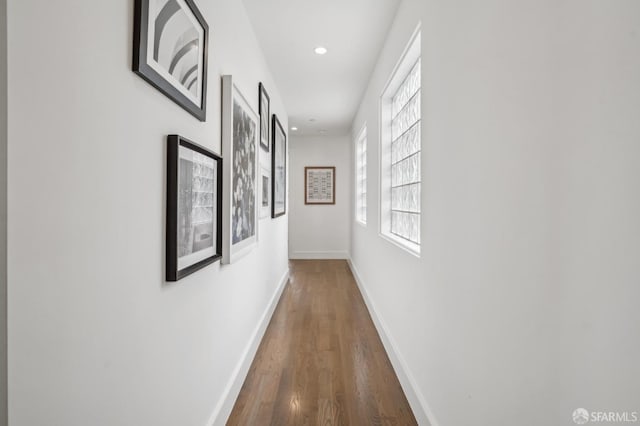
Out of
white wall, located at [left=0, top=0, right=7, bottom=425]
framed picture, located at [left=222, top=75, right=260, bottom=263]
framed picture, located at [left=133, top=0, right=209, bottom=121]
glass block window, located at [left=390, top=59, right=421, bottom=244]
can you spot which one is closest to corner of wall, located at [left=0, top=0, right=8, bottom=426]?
white wall, located at [left=0, top=0, right=7, bottom=425]

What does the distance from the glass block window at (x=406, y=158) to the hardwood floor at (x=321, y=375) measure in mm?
963

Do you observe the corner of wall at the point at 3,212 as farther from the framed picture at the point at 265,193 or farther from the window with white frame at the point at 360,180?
the window with white frame at the point at 360,180

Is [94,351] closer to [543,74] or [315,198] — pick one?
[543,74]

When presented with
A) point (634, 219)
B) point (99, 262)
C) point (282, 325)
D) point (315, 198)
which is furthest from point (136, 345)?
point (315, 198)

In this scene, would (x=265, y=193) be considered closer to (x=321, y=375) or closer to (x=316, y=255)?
(x=321, y=375)

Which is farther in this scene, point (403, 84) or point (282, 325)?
point (282, 325)

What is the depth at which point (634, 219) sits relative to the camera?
0.58 meters

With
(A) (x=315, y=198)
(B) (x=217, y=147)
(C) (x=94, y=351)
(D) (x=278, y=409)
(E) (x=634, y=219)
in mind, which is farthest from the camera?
(A) (x=315, y=198)

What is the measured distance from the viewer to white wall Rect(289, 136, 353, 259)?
7082 mm

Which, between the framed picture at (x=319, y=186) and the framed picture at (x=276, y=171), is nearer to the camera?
the framed picture at (x=276, y=171)

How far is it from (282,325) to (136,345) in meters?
2.39

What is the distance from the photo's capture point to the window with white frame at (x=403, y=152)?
7.45ft

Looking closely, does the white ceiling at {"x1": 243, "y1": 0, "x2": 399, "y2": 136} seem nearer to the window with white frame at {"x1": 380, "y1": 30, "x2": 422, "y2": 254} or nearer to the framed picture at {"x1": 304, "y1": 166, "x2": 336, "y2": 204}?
the window with white frame at {"x1": 380, "y1": 30, "x2": 422, "y2": 254}

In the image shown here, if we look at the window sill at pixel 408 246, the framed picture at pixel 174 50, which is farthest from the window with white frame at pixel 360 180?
the framed picture at pixel 174 50
